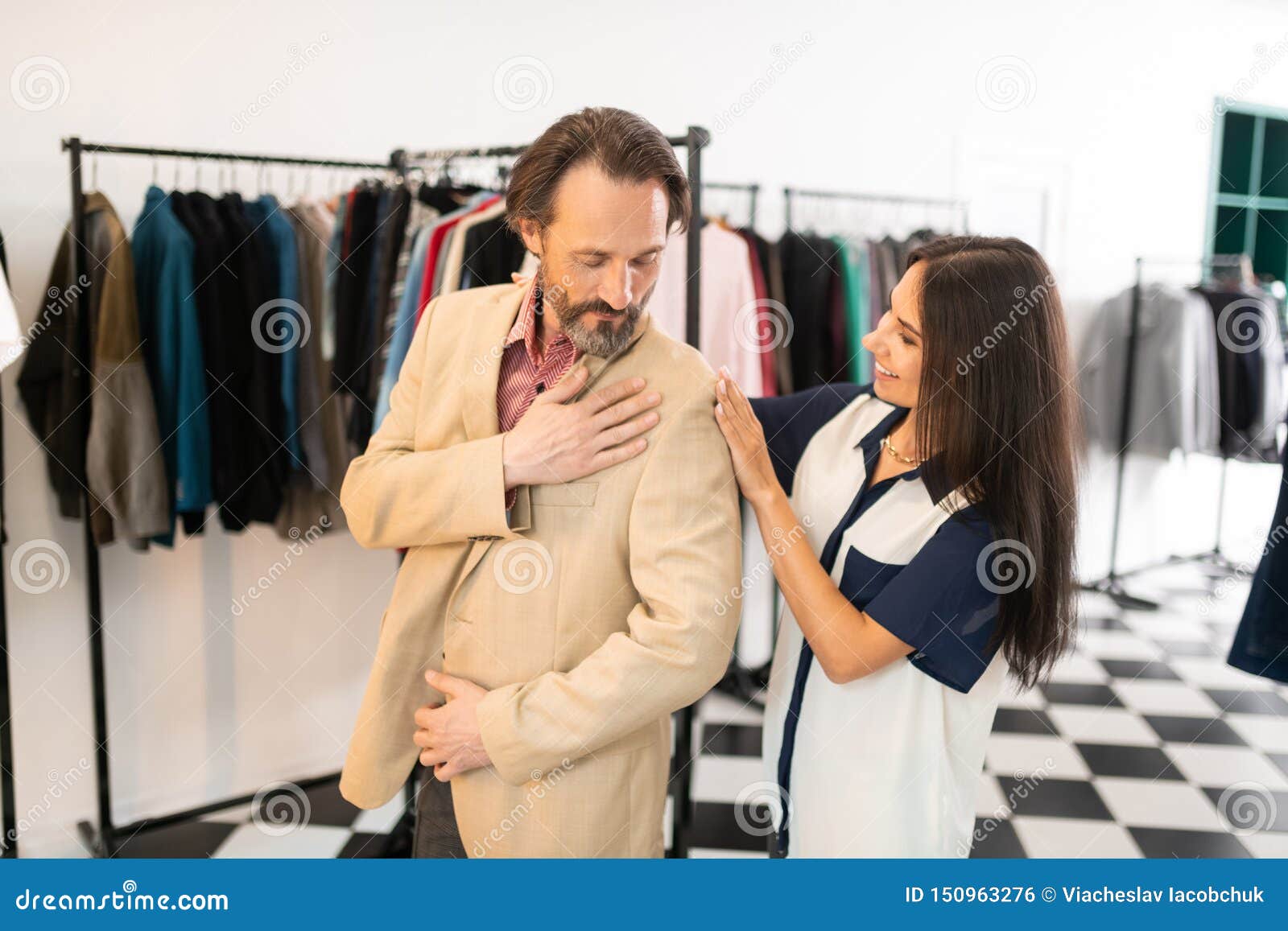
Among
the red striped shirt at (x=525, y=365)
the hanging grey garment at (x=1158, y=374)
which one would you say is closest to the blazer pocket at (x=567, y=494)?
the red striped shirt at (x=525, y=365)

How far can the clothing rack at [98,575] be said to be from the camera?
2.21 m

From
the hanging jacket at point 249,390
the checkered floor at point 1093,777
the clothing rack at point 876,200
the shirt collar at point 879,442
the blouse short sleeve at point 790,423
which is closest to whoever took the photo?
the shirt collar at point 879,442

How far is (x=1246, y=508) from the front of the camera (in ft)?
18.4

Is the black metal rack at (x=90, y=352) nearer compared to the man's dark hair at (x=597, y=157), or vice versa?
the man's dark hair at (x=597, y=157)

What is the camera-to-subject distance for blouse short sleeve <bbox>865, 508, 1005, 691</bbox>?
135 centimetres

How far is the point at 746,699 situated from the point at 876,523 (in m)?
2.36

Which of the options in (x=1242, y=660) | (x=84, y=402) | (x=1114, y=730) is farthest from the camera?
(x=1114, y=730)

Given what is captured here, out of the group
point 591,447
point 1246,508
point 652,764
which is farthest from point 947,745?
point 1246,508

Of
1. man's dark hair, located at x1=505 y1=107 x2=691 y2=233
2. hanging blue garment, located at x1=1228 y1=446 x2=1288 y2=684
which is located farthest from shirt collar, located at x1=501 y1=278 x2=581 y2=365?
hanging blue garment, located at x1=1228 y1=446 x2=1288 y2=684

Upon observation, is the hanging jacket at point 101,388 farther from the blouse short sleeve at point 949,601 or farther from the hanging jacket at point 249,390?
the blouse short sleeve at point 949,601

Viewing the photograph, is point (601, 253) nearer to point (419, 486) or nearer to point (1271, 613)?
point (419, 486)

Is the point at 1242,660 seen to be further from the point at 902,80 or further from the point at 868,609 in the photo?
the point at 902,80

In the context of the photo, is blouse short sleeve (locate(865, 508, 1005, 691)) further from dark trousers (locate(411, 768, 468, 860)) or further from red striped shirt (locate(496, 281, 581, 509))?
dark trousers (locate(411, 768, 468, 860))

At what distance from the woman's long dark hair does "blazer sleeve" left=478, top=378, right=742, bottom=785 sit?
33 cm
